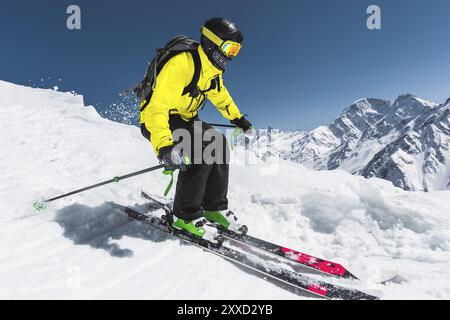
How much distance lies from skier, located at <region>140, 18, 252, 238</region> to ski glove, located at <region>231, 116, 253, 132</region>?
0.86 metres

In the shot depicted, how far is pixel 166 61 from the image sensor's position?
4180 mm

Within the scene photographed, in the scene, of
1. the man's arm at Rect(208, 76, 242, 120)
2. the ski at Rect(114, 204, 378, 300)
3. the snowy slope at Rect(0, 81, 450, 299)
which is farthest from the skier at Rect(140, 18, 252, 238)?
the snowy slope at Rect(0, 81, 450, 299)

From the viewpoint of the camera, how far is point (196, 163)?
14.6ft

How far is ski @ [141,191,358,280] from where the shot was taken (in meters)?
3.92

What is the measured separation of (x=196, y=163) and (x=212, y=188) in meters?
0.66

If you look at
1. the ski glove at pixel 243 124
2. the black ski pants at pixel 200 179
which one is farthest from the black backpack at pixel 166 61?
the ski glove at pixel 243 124

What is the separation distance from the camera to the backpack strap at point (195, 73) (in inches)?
168

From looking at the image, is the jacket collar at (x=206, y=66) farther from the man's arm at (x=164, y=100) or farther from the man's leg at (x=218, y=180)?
the man's leg at (x=218, y=180)

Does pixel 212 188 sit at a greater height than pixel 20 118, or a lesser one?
lesser

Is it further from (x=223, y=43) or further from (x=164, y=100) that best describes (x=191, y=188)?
(x=223, y=43)

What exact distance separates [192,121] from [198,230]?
1584 mm

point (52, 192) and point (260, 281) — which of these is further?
point (52, 192)
